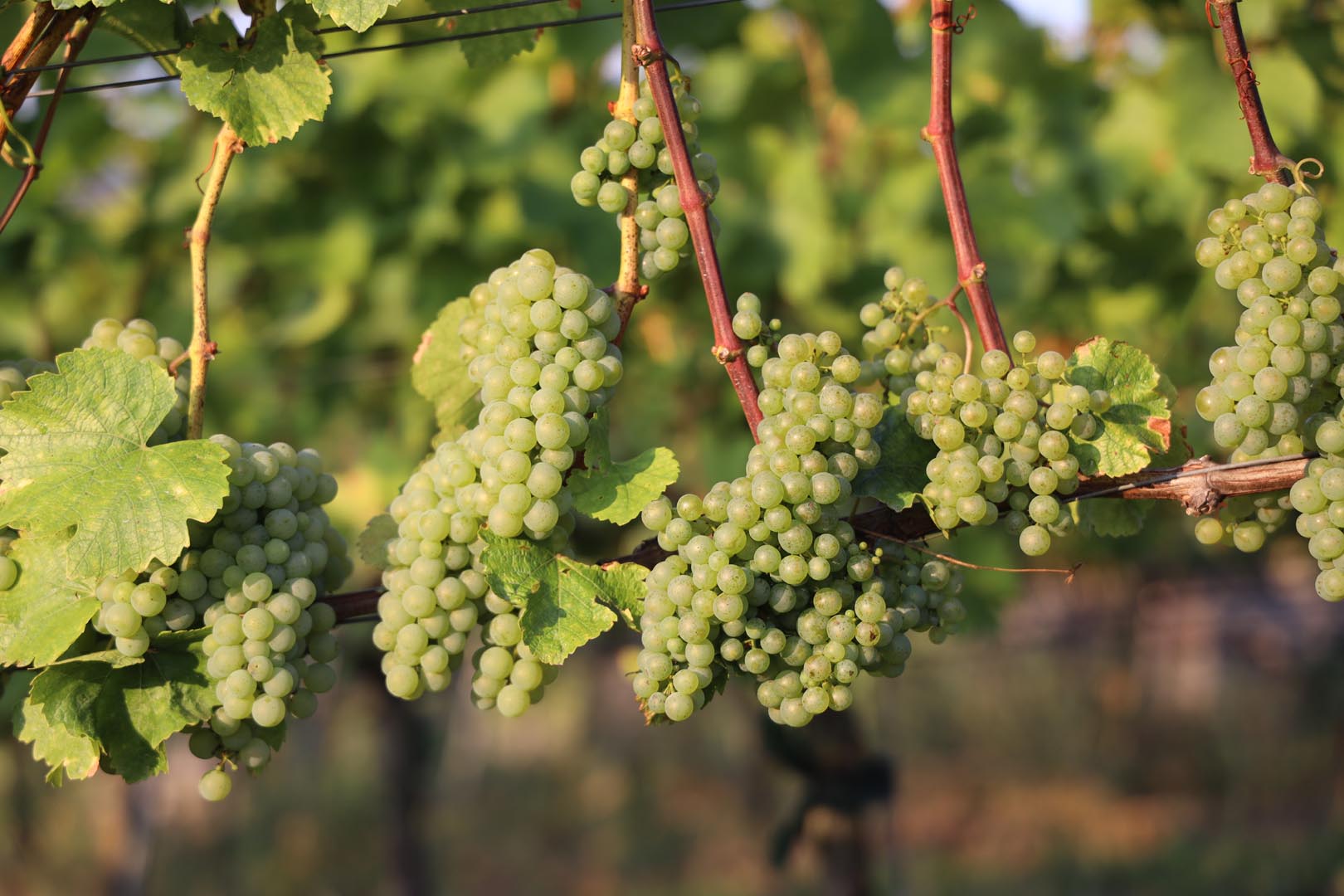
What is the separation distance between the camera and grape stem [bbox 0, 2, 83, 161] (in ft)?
3.77

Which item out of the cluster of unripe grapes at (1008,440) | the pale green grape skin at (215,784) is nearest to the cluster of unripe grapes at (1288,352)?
the cluster of unripe grapes at (1008,440)

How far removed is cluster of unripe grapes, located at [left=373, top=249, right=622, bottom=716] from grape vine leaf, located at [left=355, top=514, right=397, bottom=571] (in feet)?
0.12

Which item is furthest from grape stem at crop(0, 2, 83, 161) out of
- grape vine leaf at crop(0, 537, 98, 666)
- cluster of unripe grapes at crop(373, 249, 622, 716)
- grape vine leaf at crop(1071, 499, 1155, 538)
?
grape vine leaf at crop(1071, 499, 1155, 538)

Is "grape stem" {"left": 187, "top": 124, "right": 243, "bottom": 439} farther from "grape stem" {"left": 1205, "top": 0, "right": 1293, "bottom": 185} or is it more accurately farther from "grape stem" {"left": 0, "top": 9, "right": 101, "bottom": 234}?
"grape stem" {"left": 1205, "top": 0, "right": 1293, "bottom": 185}

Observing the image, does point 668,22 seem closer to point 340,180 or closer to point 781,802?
point 340,180

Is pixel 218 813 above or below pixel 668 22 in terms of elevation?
below

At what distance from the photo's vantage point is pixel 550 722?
1284cm

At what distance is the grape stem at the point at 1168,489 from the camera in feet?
3.45

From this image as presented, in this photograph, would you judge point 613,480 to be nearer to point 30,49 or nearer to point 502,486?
point 502,486

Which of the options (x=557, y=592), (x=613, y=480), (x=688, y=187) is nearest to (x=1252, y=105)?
(x=688, y=187)

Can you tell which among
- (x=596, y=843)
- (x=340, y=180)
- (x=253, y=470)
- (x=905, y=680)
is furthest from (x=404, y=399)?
(x=905, y=680)

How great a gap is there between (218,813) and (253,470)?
909cm

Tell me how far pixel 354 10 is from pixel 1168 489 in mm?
879

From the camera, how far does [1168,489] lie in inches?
42.3
